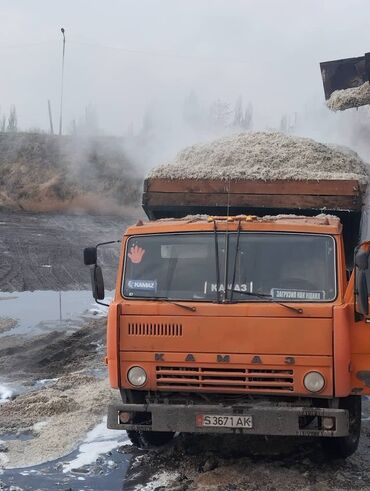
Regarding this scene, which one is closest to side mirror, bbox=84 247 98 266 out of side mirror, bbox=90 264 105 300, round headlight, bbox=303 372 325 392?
side mirror, bbox=90 264 105 300

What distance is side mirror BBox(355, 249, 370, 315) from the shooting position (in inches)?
195

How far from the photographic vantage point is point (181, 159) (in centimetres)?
750

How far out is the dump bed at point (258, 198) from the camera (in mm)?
6098

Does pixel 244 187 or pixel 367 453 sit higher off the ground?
pixel 244 187

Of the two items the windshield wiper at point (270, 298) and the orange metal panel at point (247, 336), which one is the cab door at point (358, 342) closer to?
the orange metal panel at point (247, 336)

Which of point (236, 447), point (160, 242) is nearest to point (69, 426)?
point (236, 447)

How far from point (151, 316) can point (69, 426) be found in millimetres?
2023

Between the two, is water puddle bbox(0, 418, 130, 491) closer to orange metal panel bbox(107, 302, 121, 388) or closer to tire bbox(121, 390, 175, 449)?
tire bbox(121, 390, 175, 449)

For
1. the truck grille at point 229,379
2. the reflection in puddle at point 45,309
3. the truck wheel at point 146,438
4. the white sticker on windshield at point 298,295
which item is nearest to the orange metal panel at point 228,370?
the truck grille at point 229,379

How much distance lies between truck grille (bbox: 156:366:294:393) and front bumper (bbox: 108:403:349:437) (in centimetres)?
15

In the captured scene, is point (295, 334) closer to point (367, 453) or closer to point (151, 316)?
point (151, 316)

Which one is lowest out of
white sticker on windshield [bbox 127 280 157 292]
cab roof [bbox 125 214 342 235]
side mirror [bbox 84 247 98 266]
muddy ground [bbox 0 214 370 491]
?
muddy ground [bbox 0 214 370 491]

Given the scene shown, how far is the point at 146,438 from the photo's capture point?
6062mm

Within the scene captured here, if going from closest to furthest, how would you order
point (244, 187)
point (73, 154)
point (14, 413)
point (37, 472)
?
point (37, 472)
point (244, 187)
point (14, 413)
point (73, 154)
